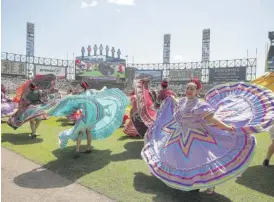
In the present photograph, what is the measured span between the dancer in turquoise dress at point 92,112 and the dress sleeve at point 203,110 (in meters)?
2.97

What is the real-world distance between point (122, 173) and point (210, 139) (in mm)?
2051

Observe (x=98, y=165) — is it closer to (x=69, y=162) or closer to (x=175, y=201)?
(x=69, y=162)

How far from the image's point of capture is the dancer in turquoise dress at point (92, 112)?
253 inches

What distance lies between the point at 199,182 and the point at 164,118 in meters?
1.65

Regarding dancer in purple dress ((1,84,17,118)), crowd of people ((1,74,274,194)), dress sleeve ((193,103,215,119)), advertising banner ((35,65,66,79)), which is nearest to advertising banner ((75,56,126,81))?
advertising banner ((35,65,66,79))

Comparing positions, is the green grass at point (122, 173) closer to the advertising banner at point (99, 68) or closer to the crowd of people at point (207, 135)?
the crowd of people at point (207, 135)

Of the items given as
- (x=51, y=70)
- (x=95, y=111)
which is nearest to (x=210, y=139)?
(x=95, y=111)

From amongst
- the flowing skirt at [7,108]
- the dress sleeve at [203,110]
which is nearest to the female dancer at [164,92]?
the dress sleeve at [203,110]

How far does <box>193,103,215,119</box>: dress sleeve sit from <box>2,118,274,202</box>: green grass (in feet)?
4.26

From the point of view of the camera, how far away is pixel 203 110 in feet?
13.7

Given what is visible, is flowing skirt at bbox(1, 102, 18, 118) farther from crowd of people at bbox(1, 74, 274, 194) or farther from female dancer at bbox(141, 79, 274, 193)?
female dancer at bbox(141, 79, 274, 193)

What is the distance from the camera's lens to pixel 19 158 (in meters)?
6.78

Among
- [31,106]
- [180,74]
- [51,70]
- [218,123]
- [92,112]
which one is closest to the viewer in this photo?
[218,123]

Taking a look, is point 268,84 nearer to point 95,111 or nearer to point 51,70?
point 95,111
